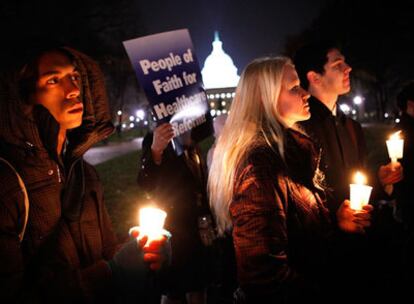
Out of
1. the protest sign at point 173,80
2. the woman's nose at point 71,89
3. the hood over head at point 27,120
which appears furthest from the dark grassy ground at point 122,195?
the woman's nose at point 71,89

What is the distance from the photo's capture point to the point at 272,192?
221 cm

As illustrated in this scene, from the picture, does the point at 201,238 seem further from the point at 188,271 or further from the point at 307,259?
the point at 307,259

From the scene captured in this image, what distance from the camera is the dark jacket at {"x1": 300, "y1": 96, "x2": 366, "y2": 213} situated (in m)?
3.68

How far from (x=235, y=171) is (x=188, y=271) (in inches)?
68.6

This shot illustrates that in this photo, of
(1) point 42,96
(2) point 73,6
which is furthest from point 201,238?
(2) point 73,6

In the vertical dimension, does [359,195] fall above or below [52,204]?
below

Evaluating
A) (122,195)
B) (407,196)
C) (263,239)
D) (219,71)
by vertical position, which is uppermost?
(219,71)

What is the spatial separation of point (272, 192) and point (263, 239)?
273 millimetres

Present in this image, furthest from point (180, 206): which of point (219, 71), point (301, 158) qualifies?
point (219, 71)

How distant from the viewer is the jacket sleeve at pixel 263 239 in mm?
2139

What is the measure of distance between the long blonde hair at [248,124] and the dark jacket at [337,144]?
116 centimetres

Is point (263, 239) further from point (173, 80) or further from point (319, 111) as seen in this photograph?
point (319, 111)

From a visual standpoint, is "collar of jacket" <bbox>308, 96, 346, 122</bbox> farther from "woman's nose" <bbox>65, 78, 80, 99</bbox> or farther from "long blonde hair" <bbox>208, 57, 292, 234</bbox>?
"woman's nose" <bbox>65, 78, 80, 99</bbox>

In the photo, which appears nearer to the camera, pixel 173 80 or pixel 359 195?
pixel 359 195
